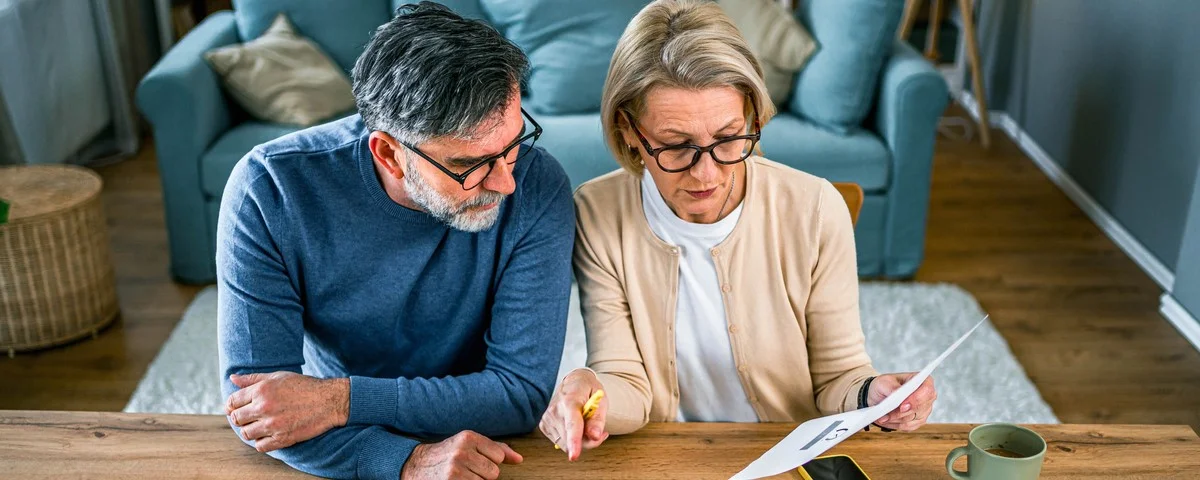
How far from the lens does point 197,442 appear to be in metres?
1.38

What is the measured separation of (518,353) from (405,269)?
0.66ft

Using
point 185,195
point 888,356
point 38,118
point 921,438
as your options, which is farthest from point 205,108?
point 921,438

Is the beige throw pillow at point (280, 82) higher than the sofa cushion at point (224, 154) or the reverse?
higher

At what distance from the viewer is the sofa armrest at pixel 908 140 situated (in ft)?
10.7

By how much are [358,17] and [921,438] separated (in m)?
2.79

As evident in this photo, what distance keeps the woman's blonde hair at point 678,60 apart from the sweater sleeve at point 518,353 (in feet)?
0.49

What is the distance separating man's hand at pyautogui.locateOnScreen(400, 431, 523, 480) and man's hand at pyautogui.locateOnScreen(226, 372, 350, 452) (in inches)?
4.8

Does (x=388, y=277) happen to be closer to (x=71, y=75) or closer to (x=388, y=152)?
(x=388, y=152)

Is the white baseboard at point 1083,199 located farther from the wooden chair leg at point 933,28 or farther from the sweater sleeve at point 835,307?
the sweater sleeve at point 835,307

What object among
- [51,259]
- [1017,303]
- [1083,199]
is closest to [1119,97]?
[1083,199]

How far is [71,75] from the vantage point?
Answer: 4.23 metres

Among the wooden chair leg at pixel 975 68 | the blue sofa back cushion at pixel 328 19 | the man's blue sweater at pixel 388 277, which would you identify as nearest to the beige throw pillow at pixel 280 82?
the blue sofa back cushion at pixel 328 19

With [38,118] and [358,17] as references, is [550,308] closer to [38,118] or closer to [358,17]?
[358,17]

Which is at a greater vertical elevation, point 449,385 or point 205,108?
point 449,385
